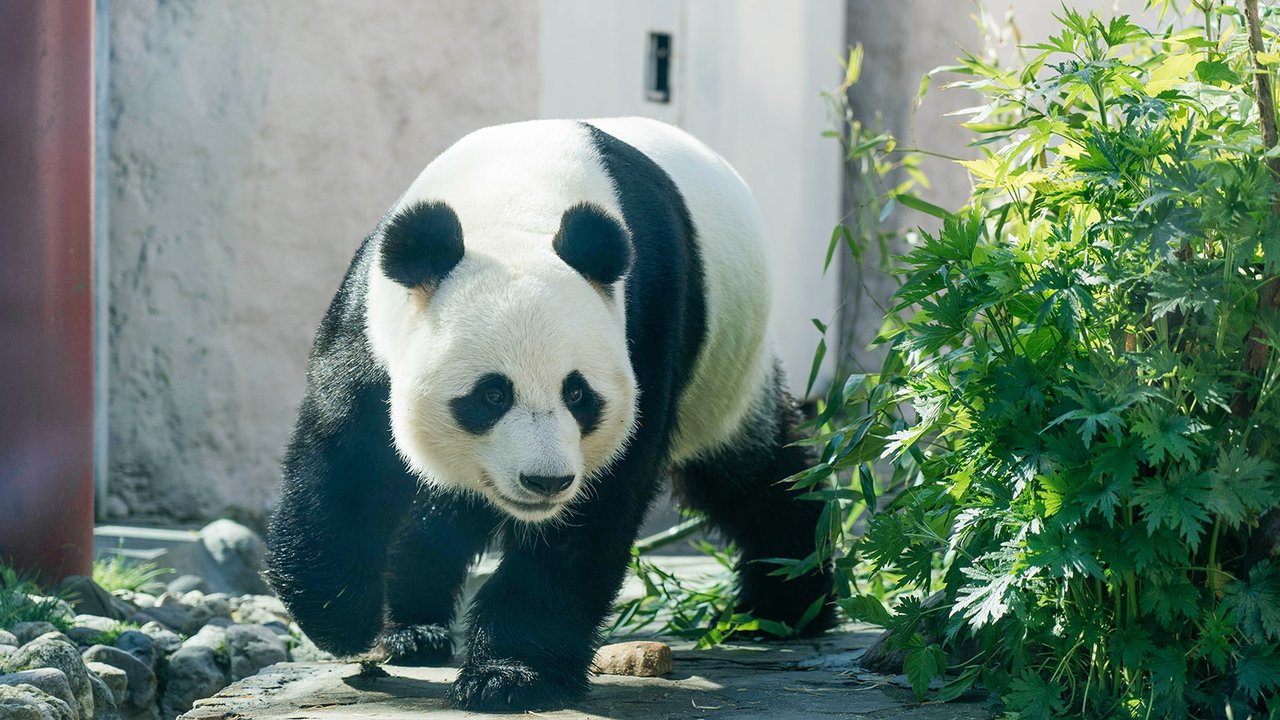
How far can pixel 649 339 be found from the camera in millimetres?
3234

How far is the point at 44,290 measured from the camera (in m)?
4.19

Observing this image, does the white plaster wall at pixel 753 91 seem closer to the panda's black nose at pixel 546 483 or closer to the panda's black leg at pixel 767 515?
the panda's black leg at pixel 767 515

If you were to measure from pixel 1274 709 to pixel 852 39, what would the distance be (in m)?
6.96


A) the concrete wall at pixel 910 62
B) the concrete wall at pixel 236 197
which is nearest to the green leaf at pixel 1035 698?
the concrete wall at pixel 236 197

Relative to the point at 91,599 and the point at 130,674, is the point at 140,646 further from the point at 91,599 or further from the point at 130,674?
the point at 91,599

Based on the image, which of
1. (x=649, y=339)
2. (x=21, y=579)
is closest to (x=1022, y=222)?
(x=649, y=339)

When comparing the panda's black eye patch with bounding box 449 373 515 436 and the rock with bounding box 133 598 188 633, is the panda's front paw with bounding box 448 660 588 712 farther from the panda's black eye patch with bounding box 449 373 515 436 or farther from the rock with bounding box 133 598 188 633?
the rock with bounding box 133 598 188 633

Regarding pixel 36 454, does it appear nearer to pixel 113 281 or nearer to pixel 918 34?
pixel 113 281

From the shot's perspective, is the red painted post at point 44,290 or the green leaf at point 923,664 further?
the red painted post at point 44,290

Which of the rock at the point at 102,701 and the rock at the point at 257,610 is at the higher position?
the rock at the point at 102,701

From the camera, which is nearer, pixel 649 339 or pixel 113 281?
pixel 649 339

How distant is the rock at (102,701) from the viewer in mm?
3277

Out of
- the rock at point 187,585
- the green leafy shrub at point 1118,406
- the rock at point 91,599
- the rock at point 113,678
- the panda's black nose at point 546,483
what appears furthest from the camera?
the rock at point 187,585

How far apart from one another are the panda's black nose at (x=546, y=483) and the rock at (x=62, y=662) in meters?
1.22
